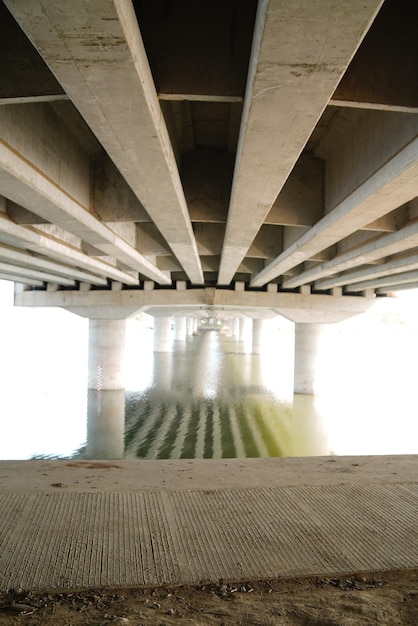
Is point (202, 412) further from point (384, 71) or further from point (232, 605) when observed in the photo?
point (232, 605)

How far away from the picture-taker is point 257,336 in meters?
56.0

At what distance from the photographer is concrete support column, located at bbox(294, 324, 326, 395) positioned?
87.7 ft

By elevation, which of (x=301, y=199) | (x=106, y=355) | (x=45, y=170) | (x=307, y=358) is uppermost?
(x=301, y=199)

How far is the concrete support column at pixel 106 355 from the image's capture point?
2553cm

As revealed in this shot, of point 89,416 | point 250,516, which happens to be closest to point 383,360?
point 89,416

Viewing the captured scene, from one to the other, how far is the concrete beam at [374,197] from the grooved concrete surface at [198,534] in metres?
3.60

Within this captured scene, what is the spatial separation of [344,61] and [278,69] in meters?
0.48

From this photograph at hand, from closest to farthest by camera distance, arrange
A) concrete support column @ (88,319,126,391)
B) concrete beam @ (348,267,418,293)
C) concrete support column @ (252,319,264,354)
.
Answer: concrete beam @ (348,267,418,293) < concrete support column @ (88,319,126,391) < concrete support column @ (252,319,264,354)

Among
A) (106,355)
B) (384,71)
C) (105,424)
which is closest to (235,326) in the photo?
(106,355)

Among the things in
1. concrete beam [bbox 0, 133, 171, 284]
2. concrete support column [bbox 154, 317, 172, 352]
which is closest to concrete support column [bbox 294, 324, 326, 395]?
concrete beam [bbox 0, 133, 171, 284]

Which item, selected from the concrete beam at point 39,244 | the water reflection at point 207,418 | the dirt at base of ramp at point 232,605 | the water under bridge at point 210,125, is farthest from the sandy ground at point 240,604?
the water reflection at point 207,418

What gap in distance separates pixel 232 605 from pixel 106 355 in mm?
23920

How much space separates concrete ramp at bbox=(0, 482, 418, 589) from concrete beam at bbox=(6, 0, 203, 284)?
357cm

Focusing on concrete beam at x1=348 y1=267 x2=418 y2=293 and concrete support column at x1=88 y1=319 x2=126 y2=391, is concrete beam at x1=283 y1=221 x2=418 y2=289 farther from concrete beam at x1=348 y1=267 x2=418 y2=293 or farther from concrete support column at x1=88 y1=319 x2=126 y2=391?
concrete support column at x1=88 y1=319 x2=126 y2=391
